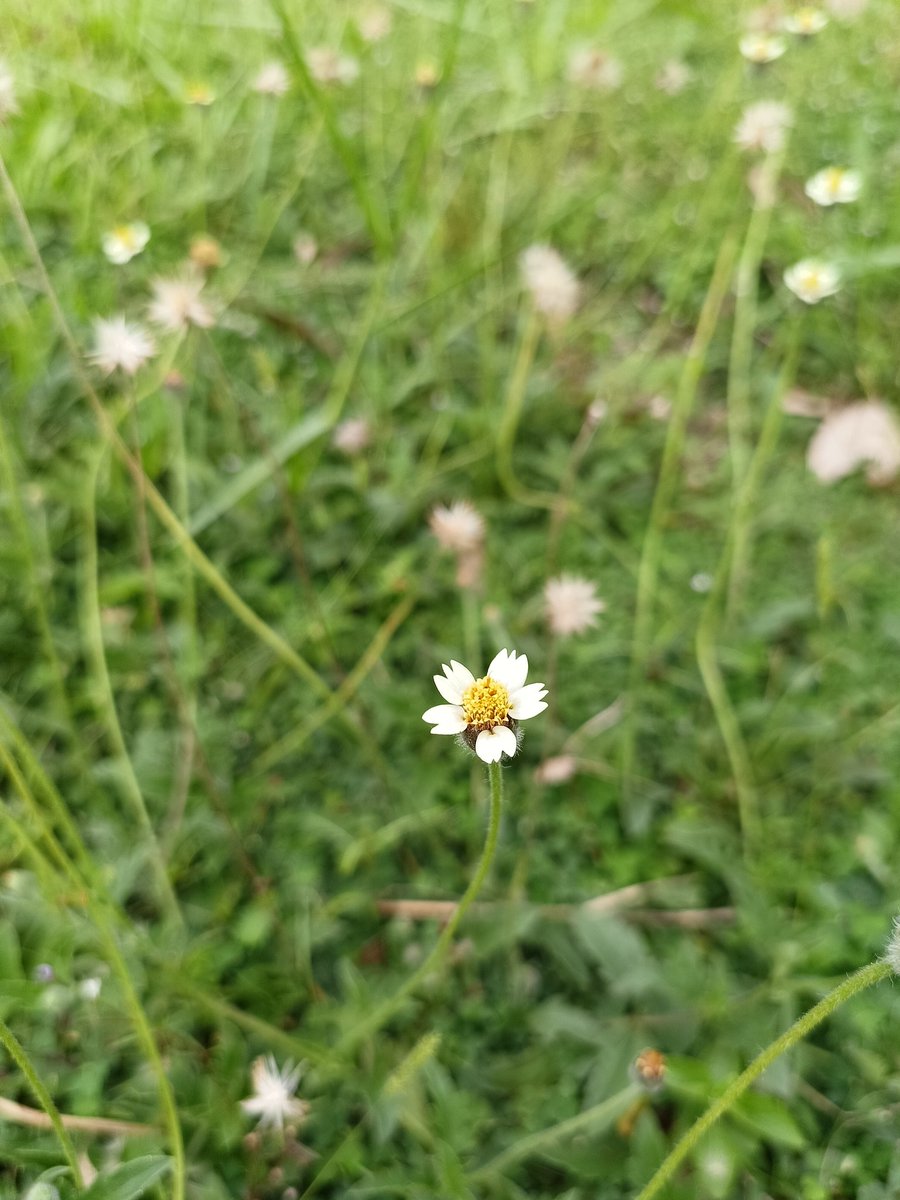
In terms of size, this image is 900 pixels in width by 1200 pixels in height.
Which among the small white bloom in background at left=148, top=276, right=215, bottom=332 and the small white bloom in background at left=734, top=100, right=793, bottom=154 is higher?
the small white bloom in background at left=734, top=100, right=793, bottom=154

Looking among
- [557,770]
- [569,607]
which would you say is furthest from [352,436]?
[557,770]

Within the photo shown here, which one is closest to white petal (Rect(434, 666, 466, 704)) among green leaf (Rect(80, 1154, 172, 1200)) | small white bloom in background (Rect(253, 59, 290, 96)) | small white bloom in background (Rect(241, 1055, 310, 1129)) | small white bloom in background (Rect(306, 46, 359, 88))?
green leaf (Rect(80, 1154, 172, 1200))

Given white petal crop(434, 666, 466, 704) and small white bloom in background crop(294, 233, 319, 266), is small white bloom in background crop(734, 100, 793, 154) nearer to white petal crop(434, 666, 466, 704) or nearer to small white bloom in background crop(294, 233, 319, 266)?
small white bloom in background crop(294, 233, 319, 266)

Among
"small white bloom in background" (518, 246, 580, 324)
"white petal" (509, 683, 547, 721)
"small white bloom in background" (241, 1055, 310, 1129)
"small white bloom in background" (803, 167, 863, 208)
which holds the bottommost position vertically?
"small white bloom in background" (241, 1055, 310, 1129)

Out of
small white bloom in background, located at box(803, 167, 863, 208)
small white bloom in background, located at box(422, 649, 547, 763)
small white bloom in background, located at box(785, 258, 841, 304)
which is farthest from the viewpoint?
small white bloom in background, located at box(803, 167, 863, 208)

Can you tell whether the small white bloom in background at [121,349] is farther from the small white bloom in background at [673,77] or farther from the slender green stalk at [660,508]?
the small white bloom in background at [673,77]

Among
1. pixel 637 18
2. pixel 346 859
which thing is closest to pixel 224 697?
pixel 346 859
